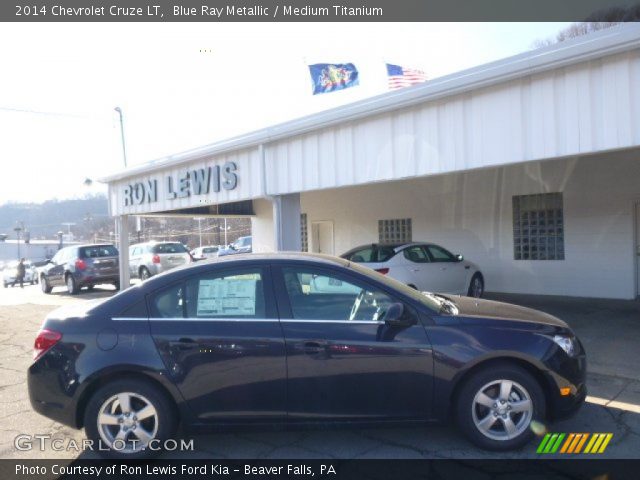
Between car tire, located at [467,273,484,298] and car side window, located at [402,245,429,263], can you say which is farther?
car tire, located at [467,273,484,298]

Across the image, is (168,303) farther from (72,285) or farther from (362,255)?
(72,285)

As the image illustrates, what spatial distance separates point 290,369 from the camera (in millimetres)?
3838

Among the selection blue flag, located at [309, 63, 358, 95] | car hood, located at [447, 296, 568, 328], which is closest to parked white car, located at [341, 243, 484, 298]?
blue flag, located at [309, 63, 358, 95]

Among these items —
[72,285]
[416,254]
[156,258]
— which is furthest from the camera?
[156,258]

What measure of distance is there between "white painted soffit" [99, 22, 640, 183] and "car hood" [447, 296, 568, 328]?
3.03 m

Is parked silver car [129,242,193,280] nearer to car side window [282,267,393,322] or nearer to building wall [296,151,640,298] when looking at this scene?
building wall [296,151,640,298]

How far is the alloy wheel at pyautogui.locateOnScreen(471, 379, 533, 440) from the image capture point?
154 inches

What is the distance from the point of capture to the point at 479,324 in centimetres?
396

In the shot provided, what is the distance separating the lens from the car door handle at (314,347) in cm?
384

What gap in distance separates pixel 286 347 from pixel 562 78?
452 centimetres

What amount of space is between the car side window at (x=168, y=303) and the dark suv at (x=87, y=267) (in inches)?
566

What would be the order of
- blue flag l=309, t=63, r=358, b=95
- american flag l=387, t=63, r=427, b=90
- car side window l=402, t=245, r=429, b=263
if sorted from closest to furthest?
1. car side window l=402, t=245, r=429, b=263
2. american flag l=387, t=63, r=427, b=90
3. blue flag l=309, t=63, r=358, b=95

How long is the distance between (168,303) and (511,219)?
10047 millimetres
